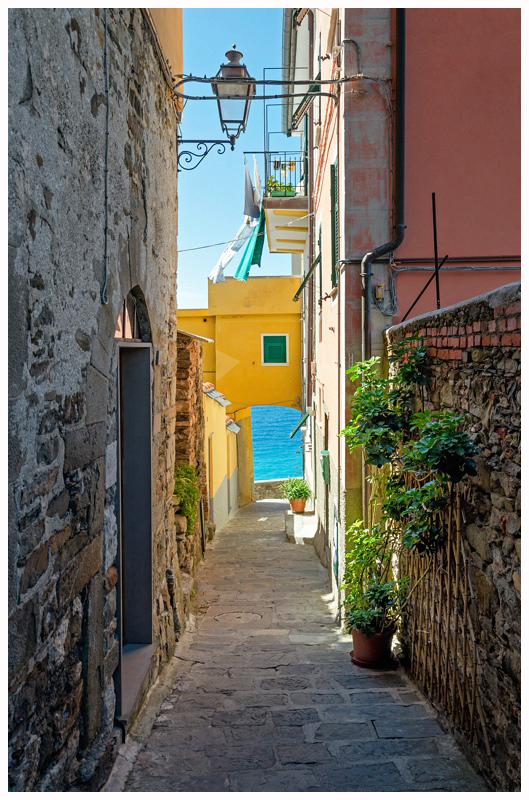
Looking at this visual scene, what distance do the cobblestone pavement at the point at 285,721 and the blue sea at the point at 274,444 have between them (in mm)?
56457

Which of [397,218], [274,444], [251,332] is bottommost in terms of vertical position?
[274,444]

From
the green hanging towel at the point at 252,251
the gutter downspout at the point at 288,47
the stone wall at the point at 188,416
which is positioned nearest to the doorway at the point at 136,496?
the stone wall at the point at 188,416

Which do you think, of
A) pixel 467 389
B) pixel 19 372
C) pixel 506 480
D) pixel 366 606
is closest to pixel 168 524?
pixel 366 606

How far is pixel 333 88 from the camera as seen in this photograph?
25.5ft

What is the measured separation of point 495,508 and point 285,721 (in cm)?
220

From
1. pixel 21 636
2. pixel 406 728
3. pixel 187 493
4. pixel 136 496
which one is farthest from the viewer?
pixel 187 493

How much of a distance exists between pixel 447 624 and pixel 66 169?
3.42 meters

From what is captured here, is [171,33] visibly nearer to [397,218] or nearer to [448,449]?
[397,218]

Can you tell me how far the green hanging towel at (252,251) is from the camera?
15531mm

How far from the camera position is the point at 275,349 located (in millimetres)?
20578

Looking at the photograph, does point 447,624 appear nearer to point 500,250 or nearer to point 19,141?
point 19,141

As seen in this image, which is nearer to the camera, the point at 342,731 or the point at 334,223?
the point at 342,731

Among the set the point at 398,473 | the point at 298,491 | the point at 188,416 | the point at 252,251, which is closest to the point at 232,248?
the point at 252,251

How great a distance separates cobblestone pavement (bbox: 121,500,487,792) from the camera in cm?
375
